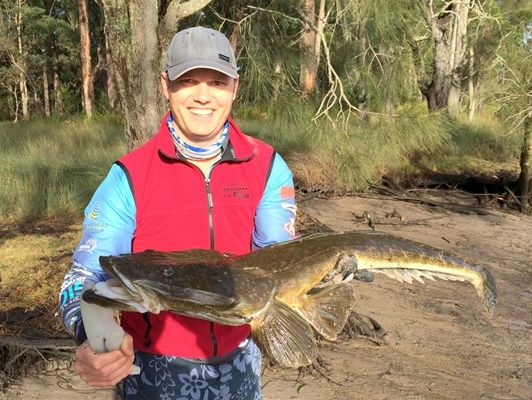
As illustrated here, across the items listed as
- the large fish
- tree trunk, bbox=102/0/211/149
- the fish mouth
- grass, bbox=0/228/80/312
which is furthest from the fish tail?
tree trunk, bbox=102/0/211/149

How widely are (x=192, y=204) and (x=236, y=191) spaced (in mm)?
148

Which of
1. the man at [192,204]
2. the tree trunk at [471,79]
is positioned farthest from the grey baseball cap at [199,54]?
the tree trunk at [471,79]

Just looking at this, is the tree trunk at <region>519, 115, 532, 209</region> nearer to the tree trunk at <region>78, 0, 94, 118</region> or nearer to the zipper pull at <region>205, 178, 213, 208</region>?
the zipper pull at <region>205, 178, 213, 208</region>

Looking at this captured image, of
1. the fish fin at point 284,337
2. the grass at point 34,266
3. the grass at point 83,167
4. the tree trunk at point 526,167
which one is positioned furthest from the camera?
the tree trunk at point 526,167

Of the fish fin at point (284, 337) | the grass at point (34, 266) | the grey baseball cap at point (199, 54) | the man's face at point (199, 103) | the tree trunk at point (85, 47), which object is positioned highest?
the tree trunk at point (85, 47)

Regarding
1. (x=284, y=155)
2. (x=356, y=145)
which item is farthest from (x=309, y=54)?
(x=284, y=155)

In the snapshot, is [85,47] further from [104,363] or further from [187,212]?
[104,363]

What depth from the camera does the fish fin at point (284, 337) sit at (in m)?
→ 1.31

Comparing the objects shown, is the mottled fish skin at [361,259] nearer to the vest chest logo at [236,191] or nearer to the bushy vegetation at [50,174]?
the vest chest logo at [236,191]

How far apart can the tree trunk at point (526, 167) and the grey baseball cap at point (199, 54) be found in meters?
8.43

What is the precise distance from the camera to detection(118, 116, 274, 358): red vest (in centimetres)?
155

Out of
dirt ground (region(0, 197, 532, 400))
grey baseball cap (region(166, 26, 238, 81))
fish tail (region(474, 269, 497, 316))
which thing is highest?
grey baseball cap (region(166, 26, 238, 81))

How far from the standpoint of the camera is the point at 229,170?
1652mm

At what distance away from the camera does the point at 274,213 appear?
1.69 metres
